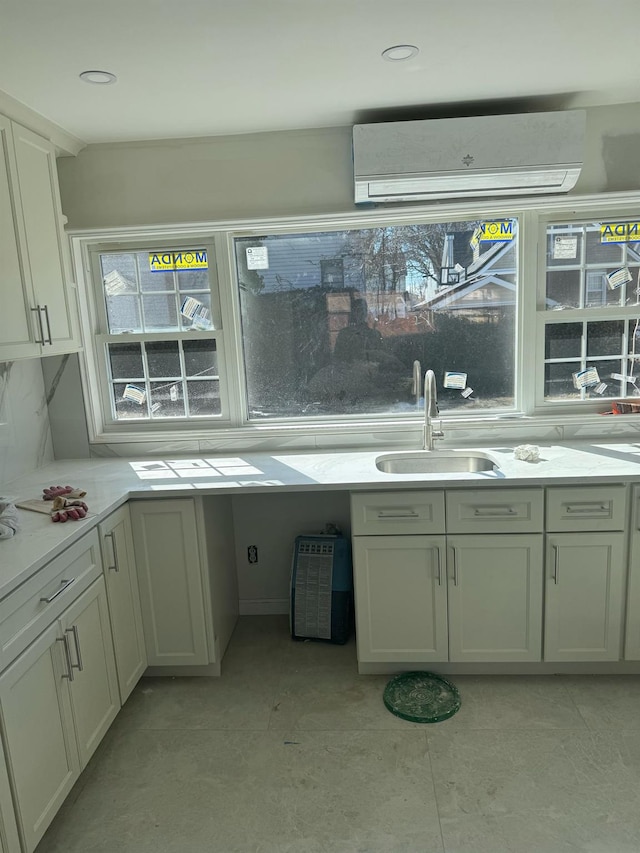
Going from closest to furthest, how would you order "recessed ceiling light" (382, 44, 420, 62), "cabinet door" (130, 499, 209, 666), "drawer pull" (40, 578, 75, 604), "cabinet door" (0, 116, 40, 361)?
"drawer pull" (40, 578, 75, 604) → "recessed ceiling light" (382, 44, 420, 62) → "cabinet door" (0, 116, 40, 361) → "cabinet door" (130, 499, 209, 666)

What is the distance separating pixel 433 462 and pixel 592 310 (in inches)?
42.4

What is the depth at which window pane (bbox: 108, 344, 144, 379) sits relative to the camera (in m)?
3.15

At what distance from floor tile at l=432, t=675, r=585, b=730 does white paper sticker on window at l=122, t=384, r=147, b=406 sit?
206 cm

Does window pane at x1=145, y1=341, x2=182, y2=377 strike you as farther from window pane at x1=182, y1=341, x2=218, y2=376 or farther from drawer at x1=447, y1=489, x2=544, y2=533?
drawer at x1=447, y1=489, x2=544, y2=533

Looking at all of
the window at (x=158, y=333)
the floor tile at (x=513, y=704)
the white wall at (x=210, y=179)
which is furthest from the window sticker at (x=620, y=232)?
the floor tile at (x=513, y=704)

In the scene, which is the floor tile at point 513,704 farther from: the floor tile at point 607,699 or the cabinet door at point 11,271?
the cabinet door at point 11,271

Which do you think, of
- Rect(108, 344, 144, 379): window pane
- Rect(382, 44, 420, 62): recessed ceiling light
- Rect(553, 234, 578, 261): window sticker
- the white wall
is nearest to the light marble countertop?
Rect(108, 344, 144, 379): window pane

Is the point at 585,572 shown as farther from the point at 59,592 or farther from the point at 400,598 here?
the point at 59,592

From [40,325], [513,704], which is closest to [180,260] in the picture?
[40,325]

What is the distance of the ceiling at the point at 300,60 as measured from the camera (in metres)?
1.71

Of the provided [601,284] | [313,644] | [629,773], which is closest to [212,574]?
[313,644]

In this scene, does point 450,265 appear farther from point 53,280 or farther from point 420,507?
point 53,280

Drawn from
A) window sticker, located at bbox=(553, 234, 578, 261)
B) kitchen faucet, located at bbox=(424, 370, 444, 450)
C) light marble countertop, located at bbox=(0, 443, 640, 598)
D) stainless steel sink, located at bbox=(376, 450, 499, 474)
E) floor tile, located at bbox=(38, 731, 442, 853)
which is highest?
window sticker, located at bbox=(553, 234, 578, 261)

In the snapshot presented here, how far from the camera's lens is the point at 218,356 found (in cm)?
311
